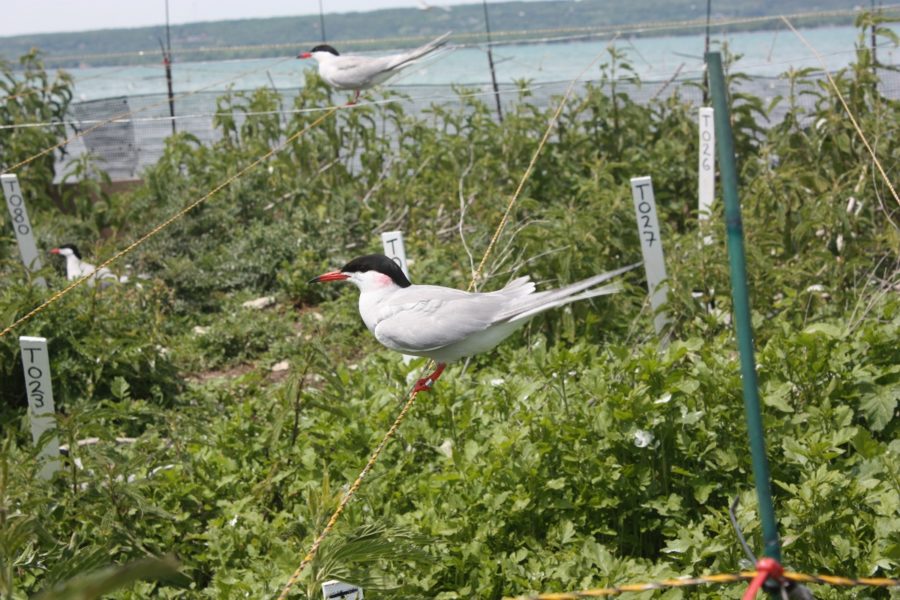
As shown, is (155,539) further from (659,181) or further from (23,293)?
(659,181)

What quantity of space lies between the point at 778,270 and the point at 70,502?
327 centimetres

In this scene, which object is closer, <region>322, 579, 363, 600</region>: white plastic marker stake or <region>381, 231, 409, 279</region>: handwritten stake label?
<region>322, 579, 363, 600</region>: white plastic marker stake

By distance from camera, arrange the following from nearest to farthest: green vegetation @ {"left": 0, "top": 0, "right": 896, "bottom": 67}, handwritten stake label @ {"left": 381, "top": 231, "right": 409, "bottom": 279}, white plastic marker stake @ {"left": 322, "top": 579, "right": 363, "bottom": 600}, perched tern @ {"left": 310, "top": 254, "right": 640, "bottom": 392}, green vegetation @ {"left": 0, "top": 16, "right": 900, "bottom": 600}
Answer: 1. white plastic marker stake @ {"left": 322, "top": 579, "right": 363, "bottom": 600}
2. green vegetation @ {"left": 0, "top": 16, "right": 900, "bottom": 600}
3. perched tern @ {"left": 310, "top": 254, "right": 640, "bottom": 392}
4. handwritten stake label @ {"left": 381, "top": 231, "right": 409, "bottom": 279}
5. green vegetation @ {"left": 0, "top": 0, "right": 896, "bottom": 67}

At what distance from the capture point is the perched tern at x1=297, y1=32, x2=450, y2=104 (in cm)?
Answer: 638

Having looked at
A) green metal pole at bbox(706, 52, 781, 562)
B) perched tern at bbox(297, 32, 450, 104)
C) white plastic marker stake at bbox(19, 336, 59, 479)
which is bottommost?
white plastic marker stake at bbox(19, 336, 59, 479)

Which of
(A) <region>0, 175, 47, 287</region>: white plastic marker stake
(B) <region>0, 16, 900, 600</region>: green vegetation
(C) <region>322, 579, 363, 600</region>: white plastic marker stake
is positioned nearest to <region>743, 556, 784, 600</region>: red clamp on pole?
(B) <region>0, 16, 900, 600</region>: green vegetation

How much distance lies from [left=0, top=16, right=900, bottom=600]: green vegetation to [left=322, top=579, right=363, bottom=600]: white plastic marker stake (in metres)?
0.05

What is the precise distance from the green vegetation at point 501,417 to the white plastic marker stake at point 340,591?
51mm

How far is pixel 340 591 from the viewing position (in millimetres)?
2629

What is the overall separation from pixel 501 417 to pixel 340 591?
4.57 feet

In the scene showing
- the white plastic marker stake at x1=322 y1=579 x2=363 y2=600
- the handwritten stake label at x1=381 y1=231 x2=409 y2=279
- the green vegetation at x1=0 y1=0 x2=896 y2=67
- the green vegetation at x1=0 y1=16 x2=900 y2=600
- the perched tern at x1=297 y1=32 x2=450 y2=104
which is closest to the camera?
the white plastic marker stake at x1=322 y1=579 x2=363 y2=600

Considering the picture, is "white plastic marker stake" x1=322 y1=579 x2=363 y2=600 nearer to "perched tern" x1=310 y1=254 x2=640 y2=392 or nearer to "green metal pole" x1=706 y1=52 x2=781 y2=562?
"perched tern" x1=310 y1=254 x2=640 y2=392

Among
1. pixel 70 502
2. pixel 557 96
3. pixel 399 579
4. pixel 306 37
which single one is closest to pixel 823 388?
pixel 399 579

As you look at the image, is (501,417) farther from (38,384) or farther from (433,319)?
(38,384)
